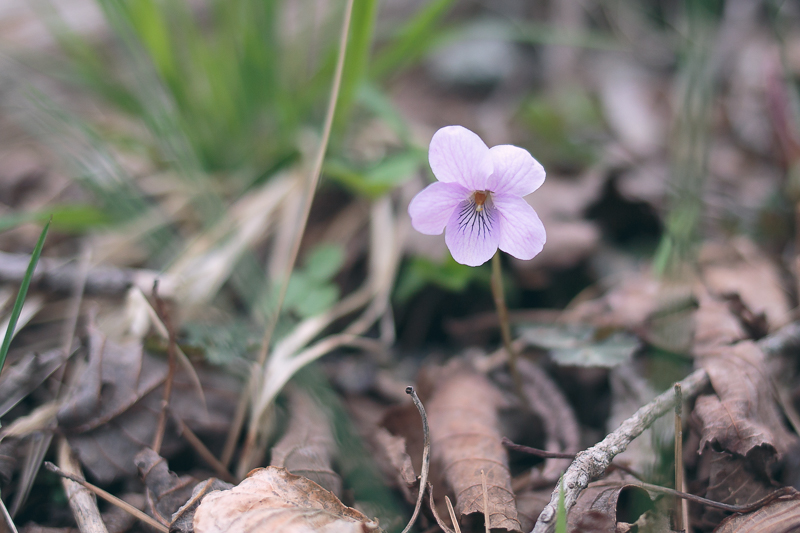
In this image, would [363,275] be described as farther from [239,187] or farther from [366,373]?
[239,187]

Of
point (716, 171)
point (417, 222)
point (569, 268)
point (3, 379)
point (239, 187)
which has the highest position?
point (716, 171)

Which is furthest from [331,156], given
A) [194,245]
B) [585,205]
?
[585,205]

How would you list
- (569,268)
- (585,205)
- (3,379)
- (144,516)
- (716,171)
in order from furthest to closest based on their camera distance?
(716,171), (585,205), (569,268), (3,379), (144,516)

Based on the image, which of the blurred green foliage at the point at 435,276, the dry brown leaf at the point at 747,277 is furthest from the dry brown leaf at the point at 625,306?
the blurred green foliage at the point at 435,276

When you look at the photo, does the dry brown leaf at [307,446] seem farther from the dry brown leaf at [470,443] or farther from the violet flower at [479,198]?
the violet flower at [479,198]

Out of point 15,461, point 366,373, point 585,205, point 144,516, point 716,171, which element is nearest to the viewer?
point 144,516

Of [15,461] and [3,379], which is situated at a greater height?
[3,379]

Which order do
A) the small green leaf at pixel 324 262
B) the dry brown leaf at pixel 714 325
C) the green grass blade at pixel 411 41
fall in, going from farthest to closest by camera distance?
1. the green grass blade at pixel 411 41
2. the small green leaf at pixel 324 262
3. the dry brown leaf at pixel 714 325
